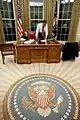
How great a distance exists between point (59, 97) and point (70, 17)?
4.53 m

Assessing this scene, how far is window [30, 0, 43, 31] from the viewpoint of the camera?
7395 mm

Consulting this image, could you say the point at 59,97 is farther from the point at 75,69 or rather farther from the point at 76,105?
the point at 75,69

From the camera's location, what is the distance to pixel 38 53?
257 inches

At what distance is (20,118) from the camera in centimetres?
407

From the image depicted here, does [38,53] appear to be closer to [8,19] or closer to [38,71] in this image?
[38,71]

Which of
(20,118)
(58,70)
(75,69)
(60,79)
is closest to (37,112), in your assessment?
(20,118)

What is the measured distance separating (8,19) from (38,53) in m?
2.61

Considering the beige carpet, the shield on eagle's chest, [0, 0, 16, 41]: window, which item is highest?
[0, 0, 16, 41]: window

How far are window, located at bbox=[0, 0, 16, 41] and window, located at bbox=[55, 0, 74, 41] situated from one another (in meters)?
2.29

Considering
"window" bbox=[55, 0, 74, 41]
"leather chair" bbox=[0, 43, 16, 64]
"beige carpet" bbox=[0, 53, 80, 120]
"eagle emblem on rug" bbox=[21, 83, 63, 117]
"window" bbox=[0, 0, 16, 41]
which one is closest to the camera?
"eagle emblem on rug" bbox=[21, 83, 63, 117]

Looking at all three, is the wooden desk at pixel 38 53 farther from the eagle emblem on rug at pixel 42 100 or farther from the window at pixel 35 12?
the window at pixel 35 12

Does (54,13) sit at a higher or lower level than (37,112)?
higher

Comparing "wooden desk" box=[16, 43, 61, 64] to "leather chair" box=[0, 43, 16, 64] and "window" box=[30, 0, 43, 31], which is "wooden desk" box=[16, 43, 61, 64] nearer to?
"leather chair" box=[0, 43, 16, 64]

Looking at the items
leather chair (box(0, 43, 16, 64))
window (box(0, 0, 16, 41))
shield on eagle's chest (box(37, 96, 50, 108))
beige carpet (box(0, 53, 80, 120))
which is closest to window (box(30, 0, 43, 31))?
window (box(0, 0, 16, 41))
